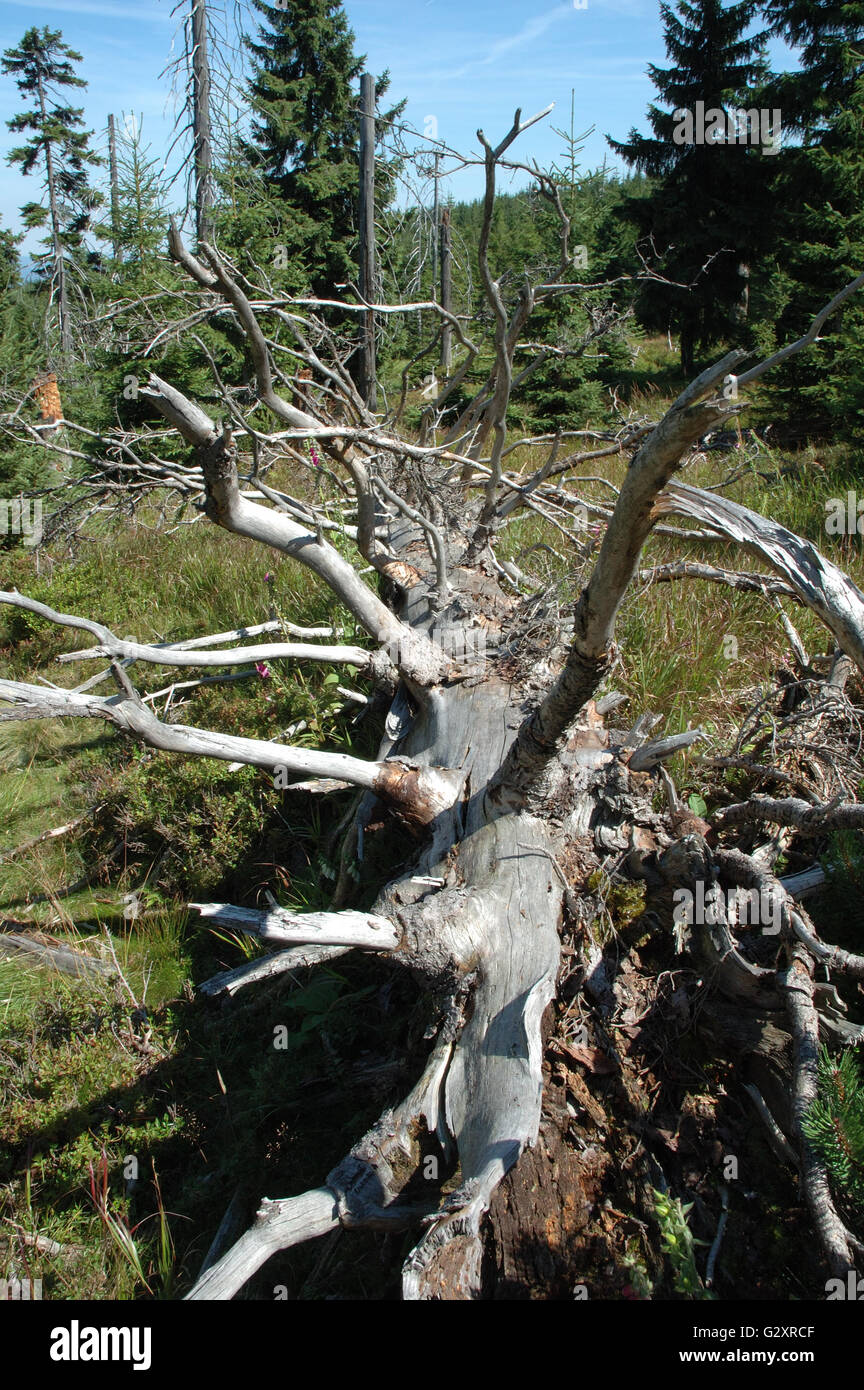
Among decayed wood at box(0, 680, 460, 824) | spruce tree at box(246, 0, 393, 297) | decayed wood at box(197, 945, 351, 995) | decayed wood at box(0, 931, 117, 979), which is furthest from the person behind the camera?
spruce tree at box(246, 0, 393, 297)

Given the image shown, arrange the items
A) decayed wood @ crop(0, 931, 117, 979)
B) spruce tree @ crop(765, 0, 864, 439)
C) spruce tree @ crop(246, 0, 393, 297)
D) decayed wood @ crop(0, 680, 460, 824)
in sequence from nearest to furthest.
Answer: decayed wood @ crop(0, 680, 460, 824) < decayed wood @ crop(0, 931, 117, 979) < spruce tree @ crop(765, 0, 864, 439) < spruce tree @ crop(246, 0, 393, 297)

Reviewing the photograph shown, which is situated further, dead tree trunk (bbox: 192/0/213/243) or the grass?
dead tree trunk (bbox: 192/0/213/243)

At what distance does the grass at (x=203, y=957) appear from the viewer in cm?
263

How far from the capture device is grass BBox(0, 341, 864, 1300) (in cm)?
263

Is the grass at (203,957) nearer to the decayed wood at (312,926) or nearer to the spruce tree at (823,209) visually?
the decayed wood at (312,926)

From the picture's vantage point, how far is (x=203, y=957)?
3715 mm

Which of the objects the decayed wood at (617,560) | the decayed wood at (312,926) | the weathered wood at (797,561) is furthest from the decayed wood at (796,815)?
the decayed wood at (312,926)

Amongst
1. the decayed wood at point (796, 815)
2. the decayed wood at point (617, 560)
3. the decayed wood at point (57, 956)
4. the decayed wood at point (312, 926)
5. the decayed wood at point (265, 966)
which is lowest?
the decayed wood at point (57, 956)

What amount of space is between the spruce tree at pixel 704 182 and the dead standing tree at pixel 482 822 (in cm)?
1512

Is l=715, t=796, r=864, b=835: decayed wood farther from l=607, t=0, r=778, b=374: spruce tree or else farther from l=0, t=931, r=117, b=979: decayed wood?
l=607, t=0, r=778, b=374: spruce tree

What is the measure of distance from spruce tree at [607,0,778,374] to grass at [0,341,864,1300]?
1294 centimetres

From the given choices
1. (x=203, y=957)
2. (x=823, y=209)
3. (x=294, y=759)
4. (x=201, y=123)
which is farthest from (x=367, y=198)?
(x=203, y=957)

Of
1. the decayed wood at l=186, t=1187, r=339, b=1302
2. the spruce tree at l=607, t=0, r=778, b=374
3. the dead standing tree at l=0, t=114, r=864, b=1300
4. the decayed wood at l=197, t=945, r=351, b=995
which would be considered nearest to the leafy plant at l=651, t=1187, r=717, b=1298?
the dead standing tree at l=0, t=114, r=864, b=1300

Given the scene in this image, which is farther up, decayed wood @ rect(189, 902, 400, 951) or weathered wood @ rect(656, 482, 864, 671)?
weathered wood @ rect(656, 482, 864, 671)
